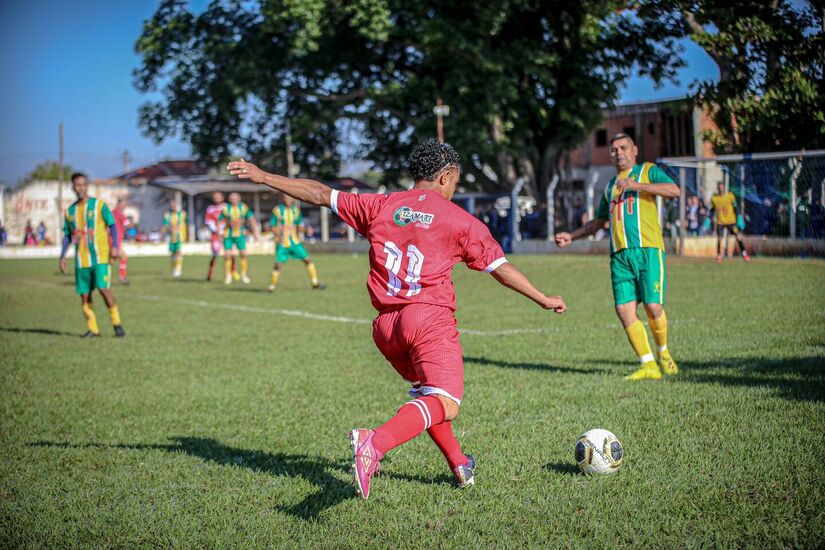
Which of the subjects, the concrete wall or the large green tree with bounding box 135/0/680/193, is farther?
the concrete wall

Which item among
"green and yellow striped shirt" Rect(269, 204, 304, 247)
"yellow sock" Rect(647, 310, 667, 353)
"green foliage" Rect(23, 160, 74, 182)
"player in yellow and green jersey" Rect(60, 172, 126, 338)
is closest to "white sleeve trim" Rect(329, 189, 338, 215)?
"yellow sock" Rect(647, 310, 667, 353)

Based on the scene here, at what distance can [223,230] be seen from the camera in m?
21.7

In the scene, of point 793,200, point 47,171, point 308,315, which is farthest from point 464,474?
point 47,171

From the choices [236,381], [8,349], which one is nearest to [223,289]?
[8,349]

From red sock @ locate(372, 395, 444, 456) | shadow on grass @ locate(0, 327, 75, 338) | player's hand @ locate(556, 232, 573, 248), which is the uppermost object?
player's hand @ locate(556, 232, 573, 248)

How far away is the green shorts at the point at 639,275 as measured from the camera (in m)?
7.81

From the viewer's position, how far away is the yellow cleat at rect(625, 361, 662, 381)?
7.51m

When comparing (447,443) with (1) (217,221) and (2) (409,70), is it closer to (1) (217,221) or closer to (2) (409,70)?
(1) (217,221)

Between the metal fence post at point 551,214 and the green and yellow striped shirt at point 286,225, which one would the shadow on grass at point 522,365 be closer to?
the green and yellow striped shirt at point 286,225

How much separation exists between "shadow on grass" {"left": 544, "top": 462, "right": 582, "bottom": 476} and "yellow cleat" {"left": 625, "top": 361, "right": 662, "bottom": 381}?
2.69 m

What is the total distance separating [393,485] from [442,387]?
0.77 m

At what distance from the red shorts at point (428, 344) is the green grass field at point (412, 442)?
0.64 meters

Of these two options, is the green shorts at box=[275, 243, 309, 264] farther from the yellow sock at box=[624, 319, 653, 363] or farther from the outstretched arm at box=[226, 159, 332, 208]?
the outstretched arm at box=[226, 159, 332, 208]

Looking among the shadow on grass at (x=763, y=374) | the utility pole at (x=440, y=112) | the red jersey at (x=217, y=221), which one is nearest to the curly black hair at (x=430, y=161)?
the shadow on grass at (x=763, y=374)
